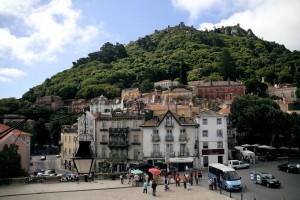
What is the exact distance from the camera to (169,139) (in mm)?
45781

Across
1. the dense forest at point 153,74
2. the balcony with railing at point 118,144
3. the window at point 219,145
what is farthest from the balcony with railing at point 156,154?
the dense forest at point 153,74

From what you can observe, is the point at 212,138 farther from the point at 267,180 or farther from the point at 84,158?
the point at 84,158

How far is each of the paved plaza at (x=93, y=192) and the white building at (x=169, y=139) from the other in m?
13.9

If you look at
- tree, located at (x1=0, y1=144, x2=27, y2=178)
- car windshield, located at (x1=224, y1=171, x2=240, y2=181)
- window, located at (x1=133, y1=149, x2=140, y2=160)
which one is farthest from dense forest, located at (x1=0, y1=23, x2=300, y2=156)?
car windshield, located at (x1=224, y1=171, x2=240, y2=181)

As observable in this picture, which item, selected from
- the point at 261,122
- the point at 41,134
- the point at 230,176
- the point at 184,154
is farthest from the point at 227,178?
the point at 41,134

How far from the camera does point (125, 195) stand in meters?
26.8

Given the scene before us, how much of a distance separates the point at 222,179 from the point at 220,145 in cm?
1714

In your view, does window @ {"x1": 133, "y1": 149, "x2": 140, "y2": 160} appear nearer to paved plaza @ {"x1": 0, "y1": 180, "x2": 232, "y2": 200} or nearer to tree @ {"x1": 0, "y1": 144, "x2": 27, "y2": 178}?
paved plaza @ {"x1": 0, "y1": 180, "x2": 232, "y2": 200}

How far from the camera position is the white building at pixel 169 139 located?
4559cm

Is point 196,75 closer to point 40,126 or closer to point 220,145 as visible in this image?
point 40,126

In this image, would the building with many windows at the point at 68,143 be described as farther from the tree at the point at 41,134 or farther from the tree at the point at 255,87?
the tree at the point at 255,87

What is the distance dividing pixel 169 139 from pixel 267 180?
1778cm

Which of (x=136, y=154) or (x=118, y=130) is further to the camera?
(x=118, y=130)

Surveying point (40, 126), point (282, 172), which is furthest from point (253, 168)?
point (40, 126)
